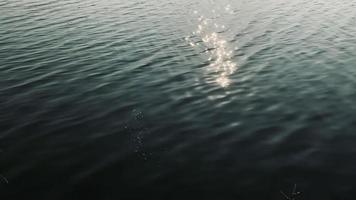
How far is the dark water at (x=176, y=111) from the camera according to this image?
1203 centimetres

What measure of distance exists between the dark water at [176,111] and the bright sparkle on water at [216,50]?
12 centimetres

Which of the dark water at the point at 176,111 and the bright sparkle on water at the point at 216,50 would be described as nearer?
the dark water at the point at 176,111

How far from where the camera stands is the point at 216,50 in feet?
88.7

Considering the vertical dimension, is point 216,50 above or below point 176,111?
below

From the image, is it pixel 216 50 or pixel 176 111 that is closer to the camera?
pixel 176 111

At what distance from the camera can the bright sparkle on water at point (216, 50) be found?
22.2 m

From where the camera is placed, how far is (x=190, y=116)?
16.4 meters

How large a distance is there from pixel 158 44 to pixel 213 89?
9.92m

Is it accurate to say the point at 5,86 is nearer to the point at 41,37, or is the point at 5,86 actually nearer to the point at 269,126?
the point at 41,37

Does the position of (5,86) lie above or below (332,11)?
above

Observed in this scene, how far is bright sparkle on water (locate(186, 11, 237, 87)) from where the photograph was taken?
72.7 ft

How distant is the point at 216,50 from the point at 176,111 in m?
11.1

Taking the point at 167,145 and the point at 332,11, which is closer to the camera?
the point at 167,145

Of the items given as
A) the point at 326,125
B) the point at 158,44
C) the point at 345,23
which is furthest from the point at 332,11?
the point at 326,125
